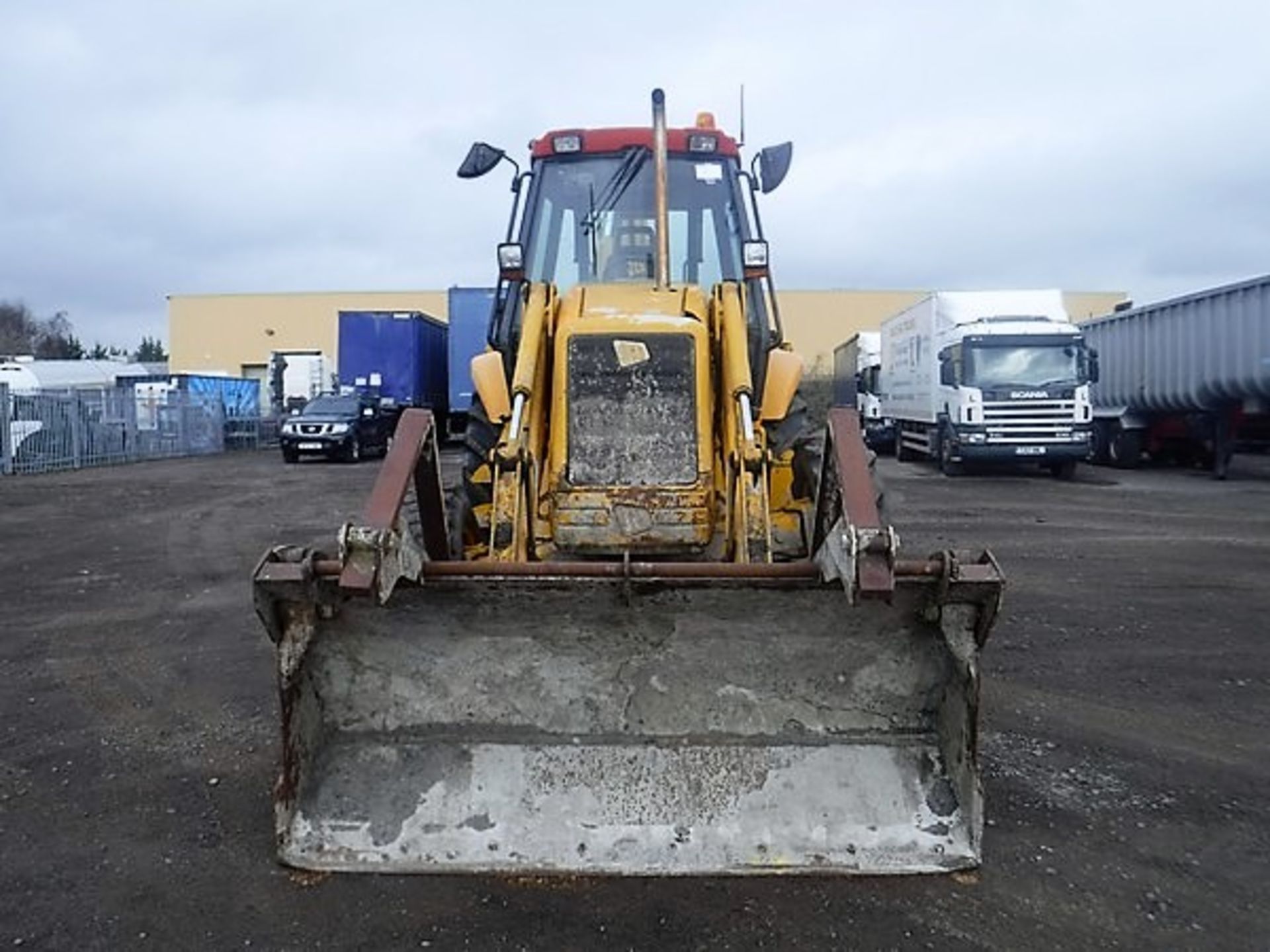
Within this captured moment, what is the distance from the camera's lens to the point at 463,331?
29.1 m

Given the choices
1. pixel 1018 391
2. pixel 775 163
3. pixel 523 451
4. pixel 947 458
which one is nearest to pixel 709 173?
pixel 775 163

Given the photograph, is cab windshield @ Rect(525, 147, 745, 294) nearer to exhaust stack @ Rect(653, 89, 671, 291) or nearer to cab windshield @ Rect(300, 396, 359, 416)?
exhaust stack @ Rect(653, 89, 671, 291)

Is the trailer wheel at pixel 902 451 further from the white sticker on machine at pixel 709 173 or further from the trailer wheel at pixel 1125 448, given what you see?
the white sticker on machine at pixel 709 173

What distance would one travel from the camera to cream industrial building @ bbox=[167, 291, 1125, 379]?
183 ft

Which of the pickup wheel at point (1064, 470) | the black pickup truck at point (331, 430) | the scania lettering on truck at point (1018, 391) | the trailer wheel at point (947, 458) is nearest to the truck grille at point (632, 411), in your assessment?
the scania lettering on truck at point (1018, 391)

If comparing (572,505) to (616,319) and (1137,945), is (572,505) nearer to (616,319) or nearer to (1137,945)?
(616,319)

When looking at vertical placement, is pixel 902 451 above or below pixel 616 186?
below

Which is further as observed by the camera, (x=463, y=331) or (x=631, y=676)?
(x=463, y=331)

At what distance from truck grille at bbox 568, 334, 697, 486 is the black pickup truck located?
22.7 m

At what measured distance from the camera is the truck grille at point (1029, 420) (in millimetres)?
19938

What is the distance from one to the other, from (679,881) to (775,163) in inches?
159

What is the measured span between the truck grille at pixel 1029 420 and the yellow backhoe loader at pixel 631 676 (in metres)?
16.0

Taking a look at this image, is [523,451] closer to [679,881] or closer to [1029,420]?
[679,881]

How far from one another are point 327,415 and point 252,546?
15.2 meters
